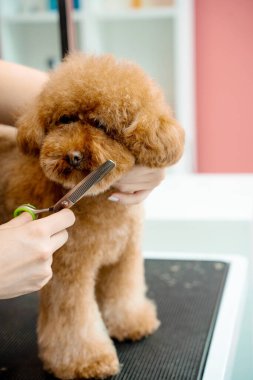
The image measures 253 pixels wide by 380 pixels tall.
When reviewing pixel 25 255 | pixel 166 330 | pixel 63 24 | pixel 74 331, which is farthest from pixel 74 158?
pixel 63 24

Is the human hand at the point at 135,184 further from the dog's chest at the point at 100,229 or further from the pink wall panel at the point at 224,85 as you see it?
the pink wall panel at the point at 224,85

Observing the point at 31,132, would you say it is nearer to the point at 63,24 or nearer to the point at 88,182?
the point at 88,182

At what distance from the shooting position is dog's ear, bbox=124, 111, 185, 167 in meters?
0.68

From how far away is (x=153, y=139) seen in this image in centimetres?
68

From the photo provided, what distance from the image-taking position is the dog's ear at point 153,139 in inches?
26.6

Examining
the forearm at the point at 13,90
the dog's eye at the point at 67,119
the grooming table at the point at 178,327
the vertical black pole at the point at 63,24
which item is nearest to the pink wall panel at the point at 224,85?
the vertical black pole at the point at 63,24

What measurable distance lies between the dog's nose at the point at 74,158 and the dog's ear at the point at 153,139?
0.08 m

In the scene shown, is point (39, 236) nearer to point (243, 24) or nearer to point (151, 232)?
point (151, 232)

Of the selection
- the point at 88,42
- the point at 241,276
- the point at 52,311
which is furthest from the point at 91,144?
the point at 88,42

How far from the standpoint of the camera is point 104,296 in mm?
944

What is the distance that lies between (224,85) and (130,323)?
2180 mm

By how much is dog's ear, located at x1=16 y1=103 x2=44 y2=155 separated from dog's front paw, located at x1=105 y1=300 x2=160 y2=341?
370 mm

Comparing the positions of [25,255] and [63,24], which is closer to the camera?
[25,255]

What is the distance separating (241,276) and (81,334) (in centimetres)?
48
